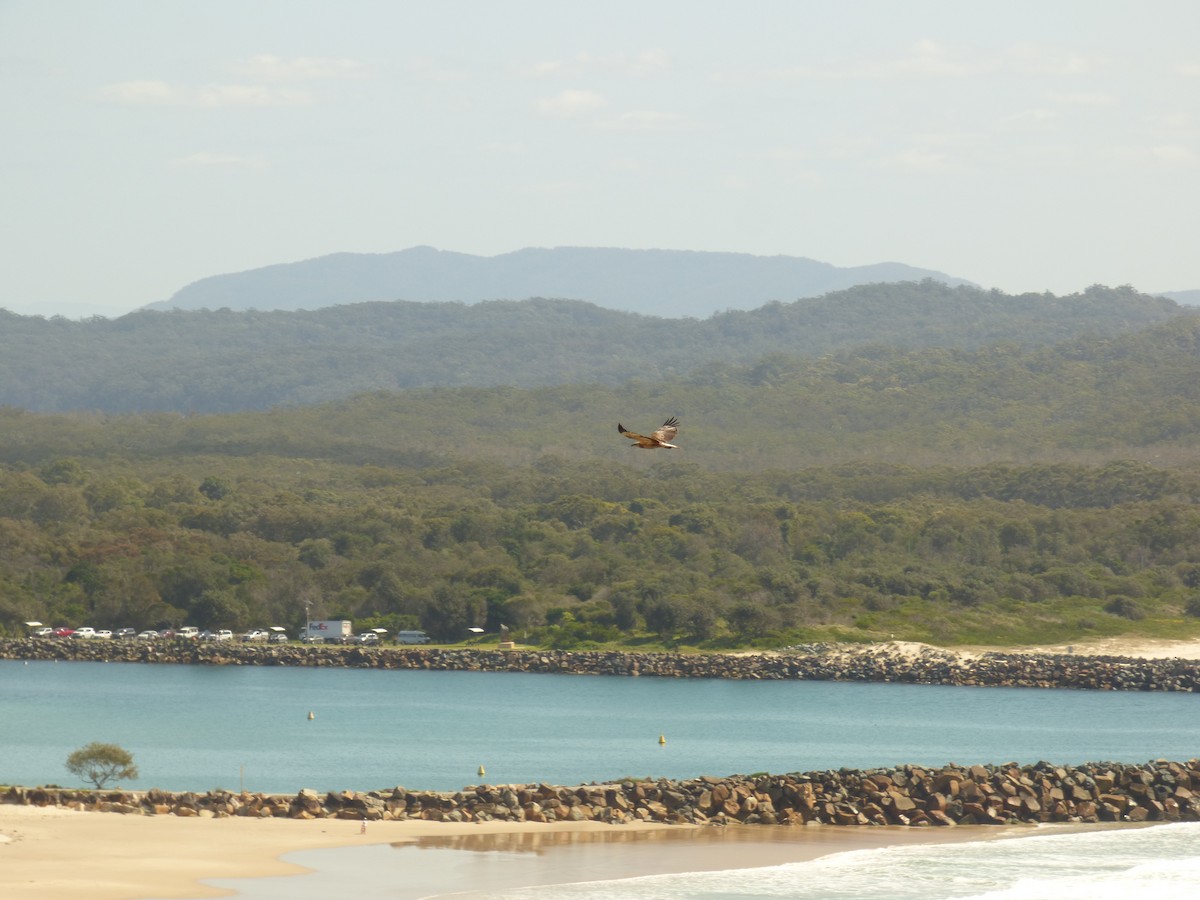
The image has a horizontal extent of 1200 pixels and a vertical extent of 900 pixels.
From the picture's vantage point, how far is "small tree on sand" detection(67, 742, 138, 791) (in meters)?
40.5

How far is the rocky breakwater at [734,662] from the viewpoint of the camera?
84000 millimetres

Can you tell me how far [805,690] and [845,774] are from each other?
41782 millimetres

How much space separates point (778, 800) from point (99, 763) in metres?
14.8

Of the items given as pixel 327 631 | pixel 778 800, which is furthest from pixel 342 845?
pixel 327 631

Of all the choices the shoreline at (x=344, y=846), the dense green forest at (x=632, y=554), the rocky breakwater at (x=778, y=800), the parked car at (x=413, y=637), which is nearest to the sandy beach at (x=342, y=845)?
→ the shoreline at (x=344, y=846)

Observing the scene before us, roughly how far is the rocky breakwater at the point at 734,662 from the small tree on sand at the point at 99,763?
44142 millimetres

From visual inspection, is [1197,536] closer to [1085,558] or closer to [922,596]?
[1085,558]

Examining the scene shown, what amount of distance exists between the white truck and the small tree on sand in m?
54.1

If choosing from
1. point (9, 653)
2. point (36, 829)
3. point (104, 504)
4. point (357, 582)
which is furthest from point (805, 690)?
point (104, 504)

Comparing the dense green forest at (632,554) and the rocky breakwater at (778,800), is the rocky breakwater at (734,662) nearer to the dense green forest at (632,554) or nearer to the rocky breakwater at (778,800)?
the dense green forest at (632,554)

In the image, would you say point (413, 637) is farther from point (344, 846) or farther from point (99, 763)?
point (344, 846)

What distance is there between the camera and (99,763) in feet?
134

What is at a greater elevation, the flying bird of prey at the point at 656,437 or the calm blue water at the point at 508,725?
the flying bird of prey at the point at 656,437

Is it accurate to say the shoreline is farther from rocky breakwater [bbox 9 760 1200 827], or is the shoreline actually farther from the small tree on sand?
the small tree on sand
